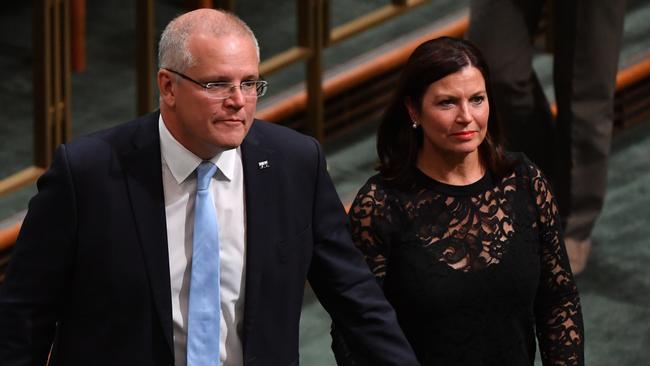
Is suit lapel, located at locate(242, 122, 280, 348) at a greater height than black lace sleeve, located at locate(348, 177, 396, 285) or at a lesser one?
greater

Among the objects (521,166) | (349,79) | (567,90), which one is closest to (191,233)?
(521,166)

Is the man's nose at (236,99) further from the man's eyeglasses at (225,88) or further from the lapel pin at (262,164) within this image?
the lapel pin at (262,164)

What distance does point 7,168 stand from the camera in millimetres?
A: 4672

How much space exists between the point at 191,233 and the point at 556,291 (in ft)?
2.69

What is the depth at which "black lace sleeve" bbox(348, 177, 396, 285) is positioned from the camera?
10.2 feet

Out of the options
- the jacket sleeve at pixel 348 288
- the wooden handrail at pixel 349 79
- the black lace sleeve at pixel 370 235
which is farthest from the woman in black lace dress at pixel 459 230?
the wooden handrail at pixel 349 79

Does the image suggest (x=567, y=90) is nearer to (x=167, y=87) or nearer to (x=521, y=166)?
(x=521, y=166)

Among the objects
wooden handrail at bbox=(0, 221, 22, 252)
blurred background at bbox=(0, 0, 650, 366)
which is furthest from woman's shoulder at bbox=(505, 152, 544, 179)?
wooden handrail at bbox=(0, 221, 22, 252)

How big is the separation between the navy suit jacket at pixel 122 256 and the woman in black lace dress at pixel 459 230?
35 centimetres

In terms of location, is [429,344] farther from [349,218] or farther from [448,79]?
[448,79]

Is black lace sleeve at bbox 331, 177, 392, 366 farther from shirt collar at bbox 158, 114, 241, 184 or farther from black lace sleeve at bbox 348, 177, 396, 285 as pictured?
shirt collar at bbox 158, 114, 241, 184

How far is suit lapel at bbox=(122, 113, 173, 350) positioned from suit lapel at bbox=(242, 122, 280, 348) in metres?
0.13

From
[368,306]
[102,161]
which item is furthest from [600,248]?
[102,161]

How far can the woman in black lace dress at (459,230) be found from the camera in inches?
123
